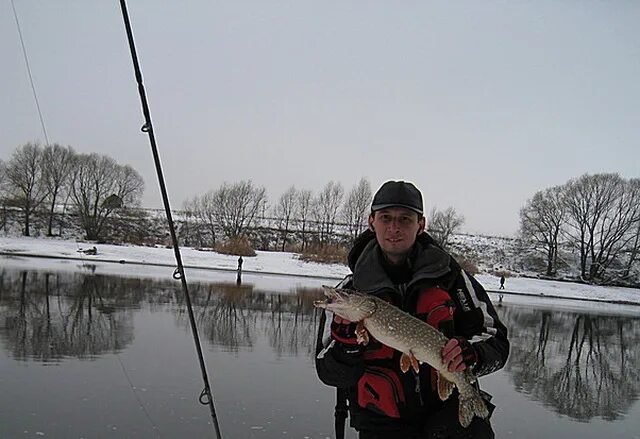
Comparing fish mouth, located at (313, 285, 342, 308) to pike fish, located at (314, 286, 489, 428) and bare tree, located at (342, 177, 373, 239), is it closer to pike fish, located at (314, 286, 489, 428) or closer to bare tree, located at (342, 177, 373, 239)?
pike fish, located at (314, 286, 489, 428)

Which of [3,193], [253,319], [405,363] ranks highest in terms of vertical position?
[3,193]

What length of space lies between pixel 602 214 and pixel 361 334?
5213cm

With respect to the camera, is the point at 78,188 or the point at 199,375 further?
the point at 78,188

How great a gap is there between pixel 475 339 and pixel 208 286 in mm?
17696

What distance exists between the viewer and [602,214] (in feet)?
153

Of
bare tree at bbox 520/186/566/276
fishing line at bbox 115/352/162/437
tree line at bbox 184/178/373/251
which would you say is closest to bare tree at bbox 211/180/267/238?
tree line at bbox 184/178/373/251

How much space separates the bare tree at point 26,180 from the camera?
107ft

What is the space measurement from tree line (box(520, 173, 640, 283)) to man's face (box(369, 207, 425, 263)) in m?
48.4

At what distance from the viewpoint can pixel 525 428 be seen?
6.07m

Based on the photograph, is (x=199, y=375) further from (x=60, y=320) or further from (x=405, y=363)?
(x=405, y=363)

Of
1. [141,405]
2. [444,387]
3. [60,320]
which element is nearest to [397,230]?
[444,387]

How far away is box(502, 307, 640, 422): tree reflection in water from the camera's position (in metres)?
7.61

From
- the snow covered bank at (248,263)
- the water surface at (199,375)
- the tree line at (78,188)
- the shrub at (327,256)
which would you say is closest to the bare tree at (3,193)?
the tree line at (78,188)

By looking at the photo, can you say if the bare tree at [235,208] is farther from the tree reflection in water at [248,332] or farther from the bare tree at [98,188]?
the tree reflection in water at [248,332]
